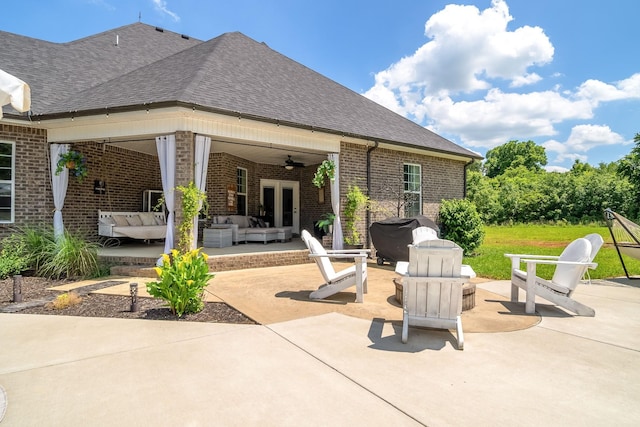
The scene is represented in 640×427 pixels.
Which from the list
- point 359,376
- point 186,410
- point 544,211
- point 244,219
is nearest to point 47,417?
point 186,410

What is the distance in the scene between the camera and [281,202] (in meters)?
14.6

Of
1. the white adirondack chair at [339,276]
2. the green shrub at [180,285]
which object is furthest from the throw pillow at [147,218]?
the white adirondack chair at [339,276]

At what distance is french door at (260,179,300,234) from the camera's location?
46.8 feet

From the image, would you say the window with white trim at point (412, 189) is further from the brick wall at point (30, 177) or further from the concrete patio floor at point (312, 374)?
the brick wall at point (30, 177)

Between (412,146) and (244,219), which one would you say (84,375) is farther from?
(412,146)

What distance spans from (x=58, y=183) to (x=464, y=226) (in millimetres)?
11816

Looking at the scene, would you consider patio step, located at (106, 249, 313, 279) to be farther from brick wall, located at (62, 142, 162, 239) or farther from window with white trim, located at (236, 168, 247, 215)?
window with white trim, located at (236, 168, 247, 215)

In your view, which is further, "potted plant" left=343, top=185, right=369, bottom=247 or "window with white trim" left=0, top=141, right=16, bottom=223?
"potted plant" left=343, top=185, right=369, bottom=247

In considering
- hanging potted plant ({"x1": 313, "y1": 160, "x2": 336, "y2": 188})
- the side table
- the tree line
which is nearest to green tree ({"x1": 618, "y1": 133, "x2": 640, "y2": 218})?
the tree line

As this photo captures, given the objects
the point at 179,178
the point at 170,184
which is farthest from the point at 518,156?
the point at 170,184

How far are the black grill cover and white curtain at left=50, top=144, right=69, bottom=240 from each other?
7979mm

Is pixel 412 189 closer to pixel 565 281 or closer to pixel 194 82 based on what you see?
pixel 565 281

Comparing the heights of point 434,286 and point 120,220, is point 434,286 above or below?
below

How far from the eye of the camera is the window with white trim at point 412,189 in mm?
11516
